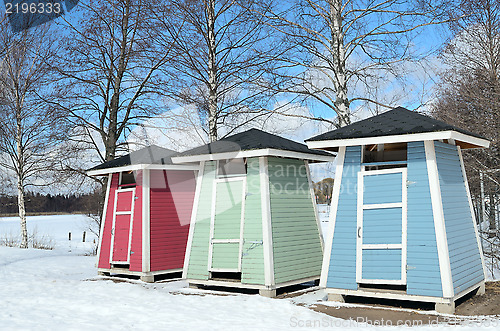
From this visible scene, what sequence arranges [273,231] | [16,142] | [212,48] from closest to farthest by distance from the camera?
[273,231] → [212,48] → [16,142]

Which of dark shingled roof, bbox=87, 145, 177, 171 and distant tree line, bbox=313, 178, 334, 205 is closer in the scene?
dark shingled roof, bbox=87, 145, 177, 171

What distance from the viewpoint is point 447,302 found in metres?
6.98

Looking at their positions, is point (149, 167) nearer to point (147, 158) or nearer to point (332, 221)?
point (147, 158)

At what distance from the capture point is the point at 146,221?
11.2m

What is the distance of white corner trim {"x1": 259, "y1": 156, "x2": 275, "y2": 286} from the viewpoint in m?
8.72

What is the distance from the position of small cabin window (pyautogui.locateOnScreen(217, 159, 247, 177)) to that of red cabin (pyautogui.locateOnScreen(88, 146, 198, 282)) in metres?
1.79

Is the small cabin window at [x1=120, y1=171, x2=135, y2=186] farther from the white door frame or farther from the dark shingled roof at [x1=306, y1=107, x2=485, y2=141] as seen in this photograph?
the white door frame

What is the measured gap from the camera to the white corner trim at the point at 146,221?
1111 cm

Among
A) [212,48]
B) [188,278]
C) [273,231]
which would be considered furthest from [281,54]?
[188,278]

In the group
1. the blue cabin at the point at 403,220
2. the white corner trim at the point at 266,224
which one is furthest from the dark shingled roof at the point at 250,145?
the blue cabin at the point at 403,220

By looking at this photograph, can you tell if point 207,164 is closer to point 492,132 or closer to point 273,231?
point 273,231

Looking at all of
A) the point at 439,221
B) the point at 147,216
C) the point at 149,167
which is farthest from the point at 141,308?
the point at 439,221

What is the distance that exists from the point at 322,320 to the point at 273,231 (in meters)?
2.50

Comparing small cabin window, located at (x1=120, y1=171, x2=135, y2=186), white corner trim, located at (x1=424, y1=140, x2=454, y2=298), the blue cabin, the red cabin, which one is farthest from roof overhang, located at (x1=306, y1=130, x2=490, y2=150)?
small cabin window, located at (x1=120, y1=171, x2=135, y2=186)
